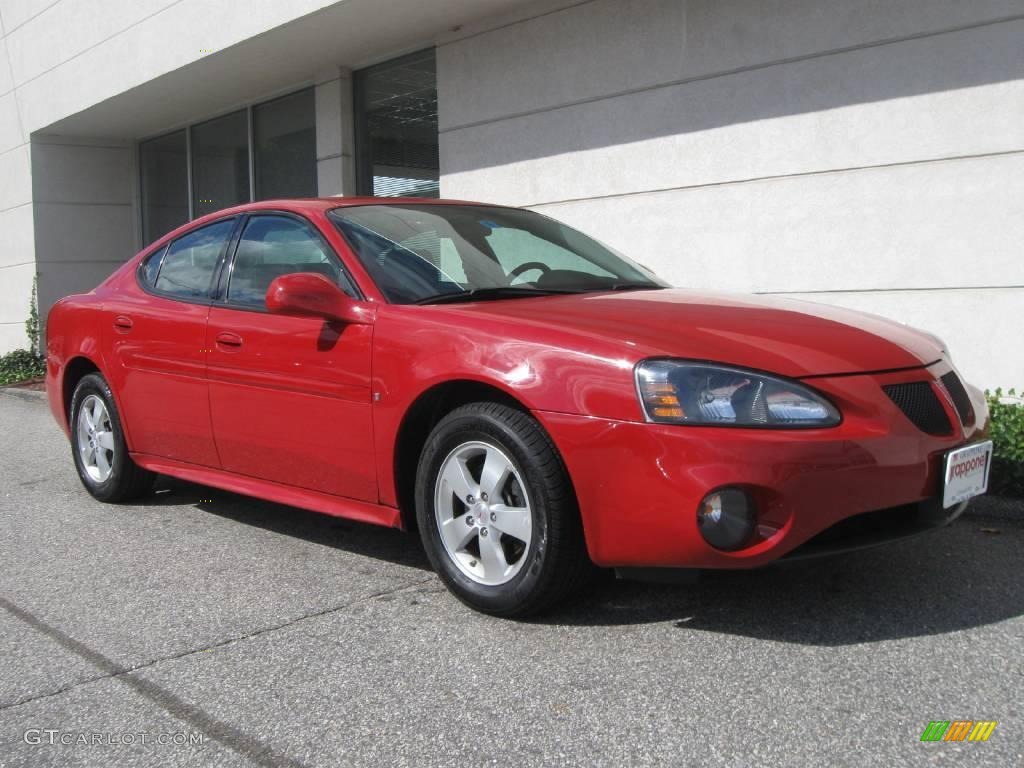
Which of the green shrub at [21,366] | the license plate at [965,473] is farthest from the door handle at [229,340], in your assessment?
the green shrub at [21,366]

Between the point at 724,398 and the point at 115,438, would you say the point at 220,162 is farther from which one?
the point at 724,398

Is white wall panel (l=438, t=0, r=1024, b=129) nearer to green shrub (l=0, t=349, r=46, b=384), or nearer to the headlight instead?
the headlight

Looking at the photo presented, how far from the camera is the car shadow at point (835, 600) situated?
328 centimetres

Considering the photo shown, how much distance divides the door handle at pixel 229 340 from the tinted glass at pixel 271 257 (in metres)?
0.16

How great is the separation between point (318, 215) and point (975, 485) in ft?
8.89

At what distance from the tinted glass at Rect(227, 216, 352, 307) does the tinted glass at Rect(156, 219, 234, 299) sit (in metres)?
0.19

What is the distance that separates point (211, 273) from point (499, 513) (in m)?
2.11

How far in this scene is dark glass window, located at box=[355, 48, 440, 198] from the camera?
419 inches

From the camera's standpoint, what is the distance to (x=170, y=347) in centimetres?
474

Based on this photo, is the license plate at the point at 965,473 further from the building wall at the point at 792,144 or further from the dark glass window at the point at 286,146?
the dark glass window at the point at 286,146

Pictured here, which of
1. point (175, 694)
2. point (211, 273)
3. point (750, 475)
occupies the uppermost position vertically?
point (211, 273)

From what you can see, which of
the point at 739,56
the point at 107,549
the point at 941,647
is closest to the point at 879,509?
the point at 941,647

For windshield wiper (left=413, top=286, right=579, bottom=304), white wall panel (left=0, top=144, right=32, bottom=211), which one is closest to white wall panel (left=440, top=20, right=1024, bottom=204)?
windshield wiper (left=413, top=286, right=579, bottom=304)

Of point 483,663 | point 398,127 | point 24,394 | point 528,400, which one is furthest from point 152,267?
point 24,394
